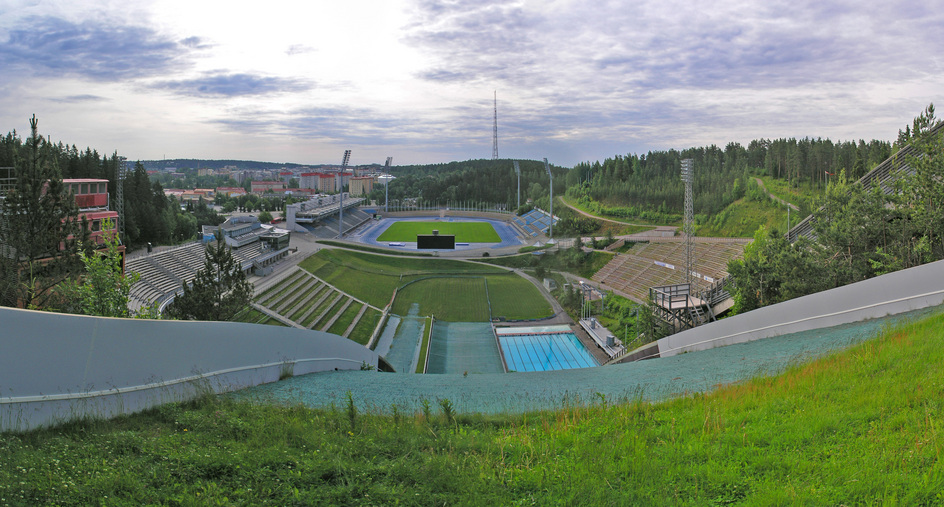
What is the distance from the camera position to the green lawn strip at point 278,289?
25125mm

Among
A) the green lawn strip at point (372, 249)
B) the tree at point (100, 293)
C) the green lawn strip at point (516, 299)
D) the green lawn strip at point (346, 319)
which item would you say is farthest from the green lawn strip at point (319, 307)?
the tree at point (100, 293)

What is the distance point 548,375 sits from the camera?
33.6ft

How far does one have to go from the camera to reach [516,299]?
110ft

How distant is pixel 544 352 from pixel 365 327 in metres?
8.69

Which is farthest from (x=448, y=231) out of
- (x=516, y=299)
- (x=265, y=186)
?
(x=265, y=186)

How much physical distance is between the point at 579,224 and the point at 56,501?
53812 mm

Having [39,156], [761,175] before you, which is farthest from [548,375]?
[761,175]

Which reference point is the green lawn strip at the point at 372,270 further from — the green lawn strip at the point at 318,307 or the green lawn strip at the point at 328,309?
the green lawn strip at the point at 318,307

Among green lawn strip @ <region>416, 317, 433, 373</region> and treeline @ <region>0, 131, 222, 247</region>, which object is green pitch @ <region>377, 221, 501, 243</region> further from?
green lawn strip @ <region>416, 317, 433, 373</region>

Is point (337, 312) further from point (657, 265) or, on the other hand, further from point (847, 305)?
point (847, 305)

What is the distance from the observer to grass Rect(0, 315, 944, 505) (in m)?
3.55

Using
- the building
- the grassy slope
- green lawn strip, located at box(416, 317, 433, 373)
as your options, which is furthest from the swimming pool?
the building

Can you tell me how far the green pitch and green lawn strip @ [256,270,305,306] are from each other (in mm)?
30386

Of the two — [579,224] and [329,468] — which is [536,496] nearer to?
[329,468]
